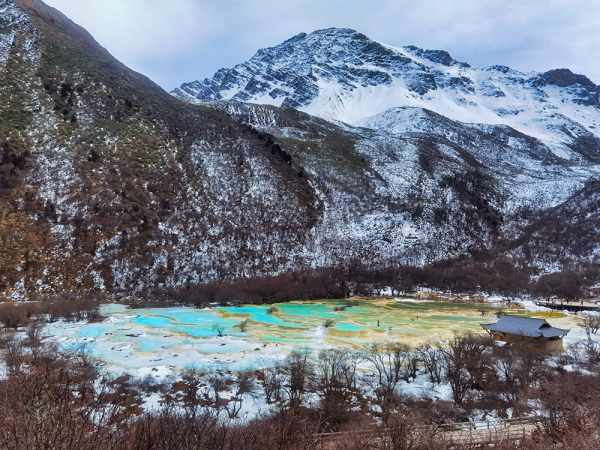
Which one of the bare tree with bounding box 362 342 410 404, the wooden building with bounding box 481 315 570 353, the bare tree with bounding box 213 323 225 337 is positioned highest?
the wooden building with bounding box 481 315 570 353

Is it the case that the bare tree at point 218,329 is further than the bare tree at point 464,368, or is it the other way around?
the bare tree at point 218,329

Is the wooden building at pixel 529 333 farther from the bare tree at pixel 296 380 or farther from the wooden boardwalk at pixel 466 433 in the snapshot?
the bare tree at pixel 296 380

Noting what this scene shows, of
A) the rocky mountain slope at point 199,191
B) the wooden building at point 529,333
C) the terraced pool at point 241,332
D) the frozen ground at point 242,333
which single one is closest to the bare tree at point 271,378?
the frozen ground at point 242,333

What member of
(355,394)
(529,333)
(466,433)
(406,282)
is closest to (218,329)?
(355,394)

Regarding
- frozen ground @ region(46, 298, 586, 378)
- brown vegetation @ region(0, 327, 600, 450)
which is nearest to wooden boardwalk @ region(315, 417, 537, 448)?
brown vegetation @ region(0, 327, 600, 450)

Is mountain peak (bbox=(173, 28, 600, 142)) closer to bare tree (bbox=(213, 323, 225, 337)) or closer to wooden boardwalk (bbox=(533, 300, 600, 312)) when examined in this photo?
wooden boardwalk (bbox=(533, 300, 600, 312))

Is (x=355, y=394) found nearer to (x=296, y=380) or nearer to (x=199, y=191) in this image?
(x=296, y=380)
